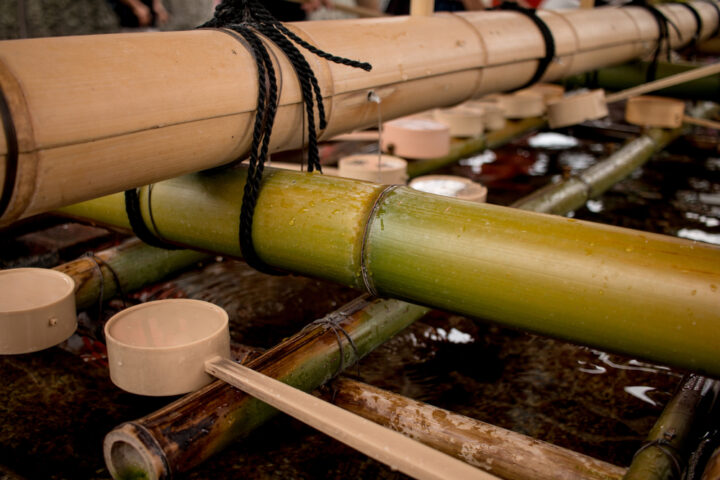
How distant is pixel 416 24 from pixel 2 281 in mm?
1964

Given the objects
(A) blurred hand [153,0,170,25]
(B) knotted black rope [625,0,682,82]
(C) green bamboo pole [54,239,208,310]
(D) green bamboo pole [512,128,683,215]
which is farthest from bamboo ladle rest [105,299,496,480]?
(B) knotted black rope [625,0,682,82]

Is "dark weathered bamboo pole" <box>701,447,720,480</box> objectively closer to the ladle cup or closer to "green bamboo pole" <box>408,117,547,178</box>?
the ladle cup

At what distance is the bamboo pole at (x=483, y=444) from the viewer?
162 centimetres

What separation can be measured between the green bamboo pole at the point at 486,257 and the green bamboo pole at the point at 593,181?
6.30 feet

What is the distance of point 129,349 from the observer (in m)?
1.64

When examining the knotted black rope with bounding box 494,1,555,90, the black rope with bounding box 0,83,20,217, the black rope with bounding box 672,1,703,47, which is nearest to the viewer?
the black rope with bounding box 0,83,20,217

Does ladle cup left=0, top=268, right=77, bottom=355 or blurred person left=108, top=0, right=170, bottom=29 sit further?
blurred person left=108, top=0, right=170, bottom=29

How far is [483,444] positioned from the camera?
173 cm

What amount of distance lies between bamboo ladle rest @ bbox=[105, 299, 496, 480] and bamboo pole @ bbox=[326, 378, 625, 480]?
0.45 meters

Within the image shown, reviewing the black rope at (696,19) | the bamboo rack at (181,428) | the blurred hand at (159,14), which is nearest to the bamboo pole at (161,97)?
the bamboo rack at (181,428)

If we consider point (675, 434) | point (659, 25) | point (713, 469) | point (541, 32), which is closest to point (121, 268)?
point (675, 434)

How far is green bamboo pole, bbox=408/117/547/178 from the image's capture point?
4.66m

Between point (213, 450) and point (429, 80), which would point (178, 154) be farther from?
point (429, 80)

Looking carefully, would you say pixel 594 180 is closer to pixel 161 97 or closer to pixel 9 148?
pixel 161 97
